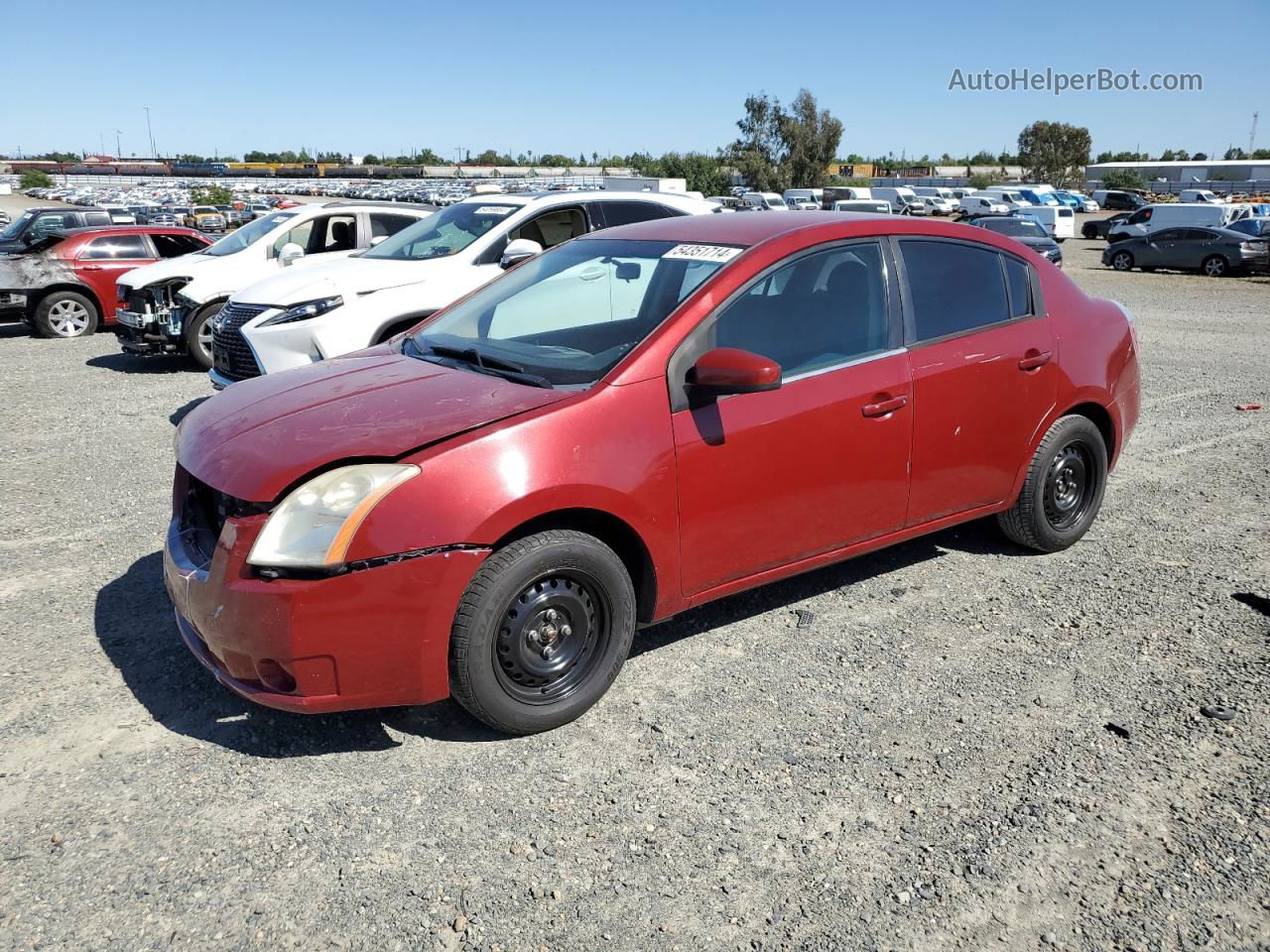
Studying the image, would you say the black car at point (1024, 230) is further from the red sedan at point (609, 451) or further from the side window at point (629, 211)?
the red sedan at point (609, 451)

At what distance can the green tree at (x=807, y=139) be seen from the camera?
90.9 m

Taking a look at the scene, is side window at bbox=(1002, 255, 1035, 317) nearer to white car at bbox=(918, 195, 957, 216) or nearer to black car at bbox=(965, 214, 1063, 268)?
black car at bbox=(965, 214, 1063, 268)

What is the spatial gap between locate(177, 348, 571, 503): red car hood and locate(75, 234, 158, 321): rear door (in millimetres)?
11110

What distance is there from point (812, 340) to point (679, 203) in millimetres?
5948

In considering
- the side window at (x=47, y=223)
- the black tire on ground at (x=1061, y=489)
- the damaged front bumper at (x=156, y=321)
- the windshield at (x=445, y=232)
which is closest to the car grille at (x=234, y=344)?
the windshield at (x=445, y=232)

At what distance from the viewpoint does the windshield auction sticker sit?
156 inches

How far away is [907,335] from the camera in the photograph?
4281 millimetres

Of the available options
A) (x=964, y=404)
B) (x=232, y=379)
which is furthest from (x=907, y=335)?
(x=232, y=379)

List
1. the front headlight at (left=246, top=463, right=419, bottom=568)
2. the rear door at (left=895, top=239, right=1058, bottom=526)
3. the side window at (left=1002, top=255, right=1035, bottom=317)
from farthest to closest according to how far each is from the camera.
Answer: the side window at (left=1002, top=255, right=1035, bottom=317) → the rear door at (left=895, top=239, right=1058, bottom=526) → the front headlight at (left=246, top=463, right=419, bottom=568)

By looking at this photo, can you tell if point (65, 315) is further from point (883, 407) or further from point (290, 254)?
point (883, 407)

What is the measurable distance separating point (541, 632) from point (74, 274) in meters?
12.7

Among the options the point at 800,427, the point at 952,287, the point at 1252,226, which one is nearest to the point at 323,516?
the point at 800,427

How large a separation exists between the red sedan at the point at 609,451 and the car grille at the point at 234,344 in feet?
11.7

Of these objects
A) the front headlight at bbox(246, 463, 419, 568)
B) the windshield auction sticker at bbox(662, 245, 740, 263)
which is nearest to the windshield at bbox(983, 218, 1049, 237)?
the windshield auction sticker at bbox(662, 245, 740, 263)
